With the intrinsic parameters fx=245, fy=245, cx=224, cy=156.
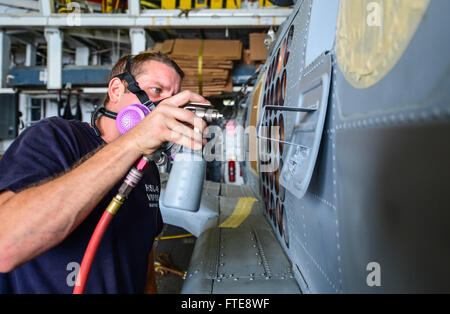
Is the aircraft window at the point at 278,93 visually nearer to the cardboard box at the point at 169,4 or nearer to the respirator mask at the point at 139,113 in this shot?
the respirator mask at the point at 139,113

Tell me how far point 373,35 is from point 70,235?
1.20 metres

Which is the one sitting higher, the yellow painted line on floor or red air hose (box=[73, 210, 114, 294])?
red air hose (box=[73, 210, 114, 294])

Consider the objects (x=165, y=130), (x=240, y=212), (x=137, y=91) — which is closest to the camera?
(x=165, y=130)

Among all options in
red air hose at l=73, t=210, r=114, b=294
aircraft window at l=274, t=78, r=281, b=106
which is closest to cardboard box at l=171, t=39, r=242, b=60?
aircraft window at l=274, t=78, r=281, b=106

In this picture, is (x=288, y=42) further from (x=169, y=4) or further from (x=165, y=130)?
(x=169, y=4)

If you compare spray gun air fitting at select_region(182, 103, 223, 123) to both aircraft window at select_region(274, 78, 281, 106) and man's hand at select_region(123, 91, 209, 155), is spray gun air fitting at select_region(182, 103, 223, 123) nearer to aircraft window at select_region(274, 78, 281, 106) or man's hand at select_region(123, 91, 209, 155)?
man's hand at select_region(123, 91, 209, 155)

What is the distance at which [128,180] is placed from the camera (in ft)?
2.72

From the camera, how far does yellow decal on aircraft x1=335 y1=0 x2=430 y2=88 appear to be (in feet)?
1.70

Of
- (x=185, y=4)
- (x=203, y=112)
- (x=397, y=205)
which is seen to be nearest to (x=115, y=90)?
(x=203, y=112)

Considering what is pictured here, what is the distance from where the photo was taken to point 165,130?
0.76m

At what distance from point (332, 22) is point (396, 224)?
80 cm

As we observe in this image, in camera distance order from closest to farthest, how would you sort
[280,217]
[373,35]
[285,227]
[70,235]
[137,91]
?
[373,35] → [70,235] → [137,91] → [285,227] → [280,217]

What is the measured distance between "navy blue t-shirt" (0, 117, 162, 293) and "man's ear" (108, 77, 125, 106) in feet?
0.60
